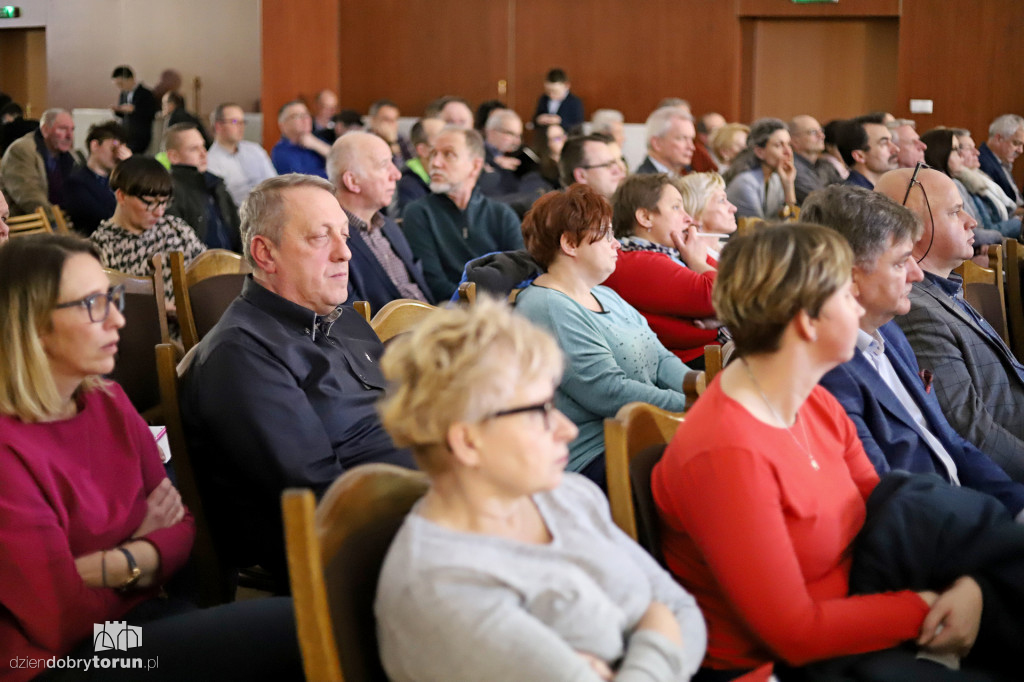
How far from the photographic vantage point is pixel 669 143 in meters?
6.74

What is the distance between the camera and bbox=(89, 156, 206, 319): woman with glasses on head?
168 inches

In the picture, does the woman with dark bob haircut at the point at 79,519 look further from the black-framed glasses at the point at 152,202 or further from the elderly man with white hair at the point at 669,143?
the elderly man with white hair at the point at 669,143

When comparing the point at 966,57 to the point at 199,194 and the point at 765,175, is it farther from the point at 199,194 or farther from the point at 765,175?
the point at 199,194

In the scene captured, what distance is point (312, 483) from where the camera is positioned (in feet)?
6.80

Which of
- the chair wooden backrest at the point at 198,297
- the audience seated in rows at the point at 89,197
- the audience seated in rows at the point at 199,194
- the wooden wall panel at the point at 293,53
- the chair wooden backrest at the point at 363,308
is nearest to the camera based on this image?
the chair wooden backrest at the point at 363,308

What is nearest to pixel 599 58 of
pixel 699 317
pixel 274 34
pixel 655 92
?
pixel 655 92

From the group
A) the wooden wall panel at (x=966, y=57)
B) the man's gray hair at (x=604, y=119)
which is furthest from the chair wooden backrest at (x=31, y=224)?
the wooden wall panel at (x=966, y=57)

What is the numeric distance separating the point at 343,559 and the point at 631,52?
11.8 m

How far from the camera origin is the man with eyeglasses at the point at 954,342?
8.46 feet

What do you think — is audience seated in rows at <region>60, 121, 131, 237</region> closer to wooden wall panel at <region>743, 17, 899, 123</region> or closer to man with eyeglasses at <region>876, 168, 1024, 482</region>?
man with eyeglasses at <region>876, 168, 1024, 482</region>

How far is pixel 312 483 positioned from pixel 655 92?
1109 centimetres

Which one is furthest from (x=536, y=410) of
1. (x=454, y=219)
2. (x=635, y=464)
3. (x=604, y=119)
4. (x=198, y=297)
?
(x=604, y=119)

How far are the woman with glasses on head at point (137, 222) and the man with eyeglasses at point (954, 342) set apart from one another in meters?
2.88

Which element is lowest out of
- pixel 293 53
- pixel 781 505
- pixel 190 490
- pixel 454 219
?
pixel 190 490
